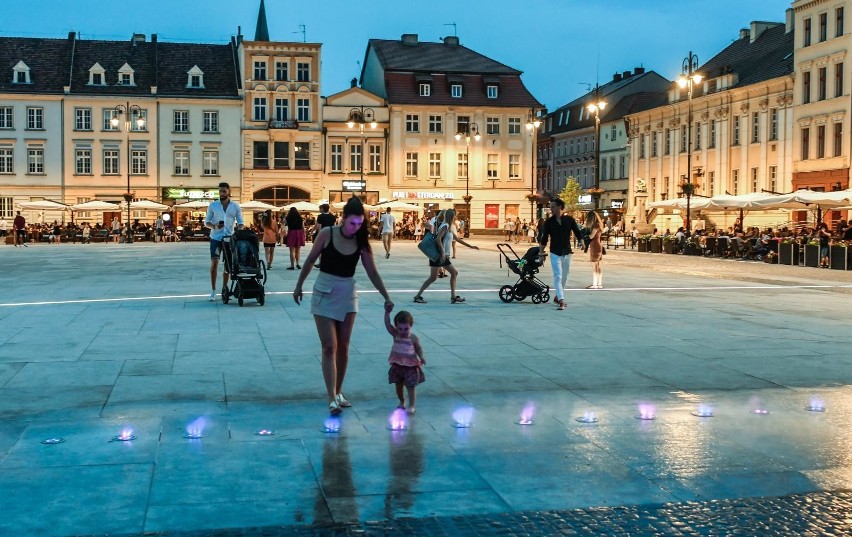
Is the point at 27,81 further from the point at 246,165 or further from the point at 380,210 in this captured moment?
the point at 380,210

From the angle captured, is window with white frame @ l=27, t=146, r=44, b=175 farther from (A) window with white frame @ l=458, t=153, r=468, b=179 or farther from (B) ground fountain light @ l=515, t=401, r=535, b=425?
(B) ground fountain light @ l=515, t=401, r=535, b=425

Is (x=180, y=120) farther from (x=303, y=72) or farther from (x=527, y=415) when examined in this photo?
(x=527, y=415)

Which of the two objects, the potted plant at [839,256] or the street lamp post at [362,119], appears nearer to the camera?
the potted plant at [839,256]

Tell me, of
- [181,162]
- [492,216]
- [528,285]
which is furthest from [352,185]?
[528,285]

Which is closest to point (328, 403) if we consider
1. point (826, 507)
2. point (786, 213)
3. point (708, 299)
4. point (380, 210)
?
point (826, 507)

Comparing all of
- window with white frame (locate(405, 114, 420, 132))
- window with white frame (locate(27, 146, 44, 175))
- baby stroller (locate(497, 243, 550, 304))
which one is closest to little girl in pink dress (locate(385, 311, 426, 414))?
baby stroller (locate(497, 243, 550, 304))

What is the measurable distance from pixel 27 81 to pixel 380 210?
25.1m

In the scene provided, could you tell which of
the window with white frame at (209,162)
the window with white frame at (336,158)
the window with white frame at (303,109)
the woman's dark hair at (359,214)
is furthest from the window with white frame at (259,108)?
the woman's dark hair at (359,214)

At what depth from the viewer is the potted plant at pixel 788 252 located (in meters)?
32.4

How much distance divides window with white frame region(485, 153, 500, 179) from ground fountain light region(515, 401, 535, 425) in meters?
68.0

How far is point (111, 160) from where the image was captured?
68.0 m

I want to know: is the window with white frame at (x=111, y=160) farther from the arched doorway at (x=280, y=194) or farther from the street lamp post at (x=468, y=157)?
the street lamp post at (x=468, y=157)

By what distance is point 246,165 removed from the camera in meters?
69.6

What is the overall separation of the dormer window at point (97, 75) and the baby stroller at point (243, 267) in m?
56.9
